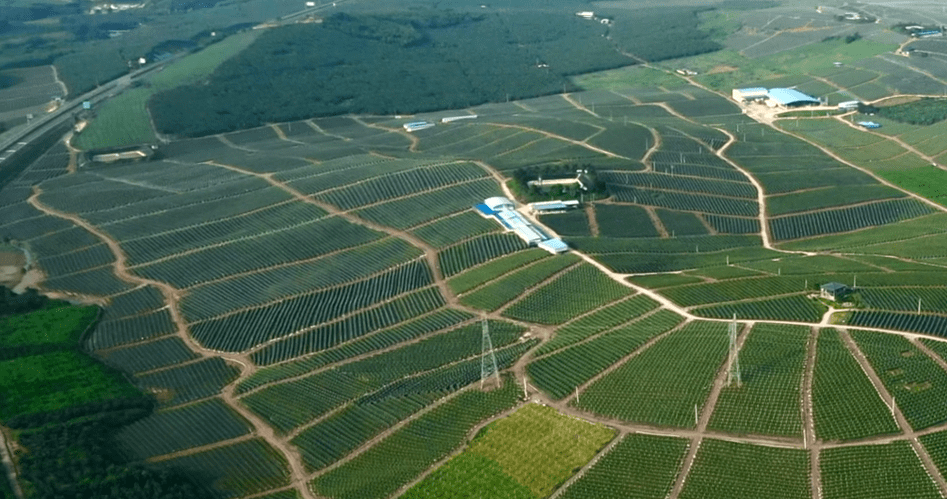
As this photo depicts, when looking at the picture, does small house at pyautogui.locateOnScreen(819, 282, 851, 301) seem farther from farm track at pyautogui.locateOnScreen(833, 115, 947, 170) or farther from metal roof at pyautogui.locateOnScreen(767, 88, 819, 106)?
metal roof at pyautogui.locateOnScreen(767, 88, 819, 106)

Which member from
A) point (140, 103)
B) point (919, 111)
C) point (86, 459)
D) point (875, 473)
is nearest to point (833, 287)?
point (875, 473)

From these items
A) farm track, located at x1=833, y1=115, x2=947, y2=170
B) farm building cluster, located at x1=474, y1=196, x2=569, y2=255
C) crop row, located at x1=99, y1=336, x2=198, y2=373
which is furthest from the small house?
farm track, located at x1=833, y1=115, x2=947, y2=170

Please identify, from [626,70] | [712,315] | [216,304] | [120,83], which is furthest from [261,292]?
[626,70]

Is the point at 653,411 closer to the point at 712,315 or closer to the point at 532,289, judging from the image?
the point at 712,315

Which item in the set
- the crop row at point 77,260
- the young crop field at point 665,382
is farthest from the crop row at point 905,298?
the crop row at point 77,260

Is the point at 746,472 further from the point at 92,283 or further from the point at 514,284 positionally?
the point at 92,283

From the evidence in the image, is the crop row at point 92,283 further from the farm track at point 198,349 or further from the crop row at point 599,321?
the crop row at point 599,321
